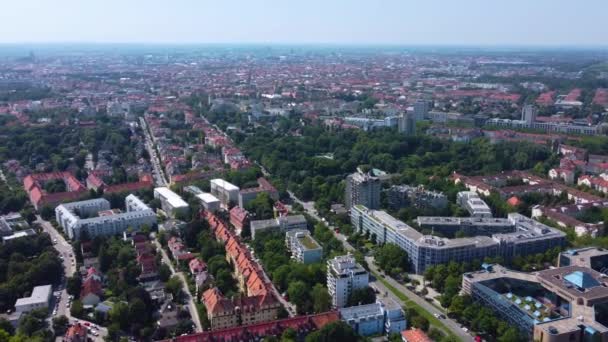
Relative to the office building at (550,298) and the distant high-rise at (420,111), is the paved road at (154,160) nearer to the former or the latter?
the office building at (550,298)

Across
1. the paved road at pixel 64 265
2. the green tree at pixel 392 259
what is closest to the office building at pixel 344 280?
the green tree at pixel 392 259

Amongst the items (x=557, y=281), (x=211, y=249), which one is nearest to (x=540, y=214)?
(x=557, y=281)

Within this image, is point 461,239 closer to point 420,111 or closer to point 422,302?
point 422,302

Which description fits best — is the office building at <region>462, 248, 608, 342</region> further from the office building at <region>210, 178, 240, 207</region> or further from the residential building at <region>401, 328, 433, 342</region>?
the office building at <region>210, 178, 240, 207</region>

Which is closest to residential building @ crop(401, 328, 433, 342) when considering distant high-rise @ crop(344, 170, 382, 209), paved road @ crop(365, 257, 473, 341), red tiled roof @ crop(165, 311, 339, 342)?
paved road @ crop(365, 257, 473, 341)

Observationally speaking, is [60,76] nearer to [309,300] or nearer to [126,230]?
[126,230]

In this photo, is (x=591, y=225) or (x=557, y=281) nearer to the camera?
(x=557, y=281)
